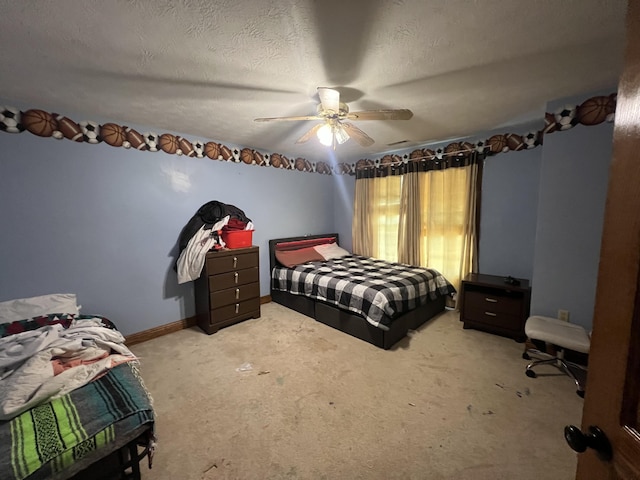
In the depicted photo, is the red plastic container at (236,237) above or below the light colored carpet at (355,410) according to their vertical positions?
above

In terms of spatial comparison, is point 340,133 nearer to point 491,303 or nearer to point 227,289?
point 227,289

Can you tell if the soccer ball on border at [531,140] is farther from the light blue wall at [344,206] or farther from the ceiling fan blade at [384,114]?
the light blue wall at [344,206]

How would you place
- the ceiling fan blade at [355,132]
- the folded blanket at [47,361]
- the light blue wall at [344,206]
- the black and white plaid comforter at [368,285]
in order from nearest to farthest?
the folded blanket at [47,361]
the ceiling fan blade at [355,132]
the black and white plaid comforter at [368,285]
the light blue wall at [344,206]

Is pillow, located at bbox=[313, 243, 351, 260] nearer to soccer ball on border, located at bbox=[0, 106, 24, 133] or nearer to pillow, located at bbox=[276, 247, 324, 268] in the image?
pillow, located at bbox=[276, 247, 324, 268]

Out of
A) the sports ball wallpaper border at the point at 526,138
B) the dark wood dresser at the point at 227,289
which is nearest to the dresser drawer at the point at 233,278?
the dark wood dresser at the point at 227,289

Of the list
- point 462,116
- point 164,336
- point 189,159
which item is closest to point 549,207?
point 462,116

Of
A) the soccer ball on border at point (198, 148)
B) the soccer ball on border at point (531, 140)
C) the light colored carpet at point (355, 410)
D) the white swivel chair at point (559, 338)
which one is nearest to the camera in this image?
the light colored carpet at point (355, 410)

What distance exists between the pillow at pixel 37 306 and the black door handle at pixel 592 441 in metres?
3.31

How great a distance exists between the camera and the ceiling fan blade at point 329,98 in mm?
1748

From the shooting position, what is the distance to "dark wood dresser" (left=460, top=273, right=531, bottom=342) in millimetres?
2660

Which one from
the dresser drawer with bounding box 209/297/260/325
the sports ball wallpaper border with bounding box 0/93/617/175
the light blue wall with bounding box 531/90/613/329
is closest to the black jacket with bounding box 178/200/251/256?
the sports ball wallpaper border with bounding box 0/93/617/175

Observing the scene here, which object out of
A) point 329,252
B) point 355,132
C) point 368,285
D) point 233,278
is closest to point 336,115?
point 355,132

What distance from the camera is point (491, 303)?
9.28 ft

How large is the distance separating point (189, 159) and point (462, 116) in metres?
3.18
